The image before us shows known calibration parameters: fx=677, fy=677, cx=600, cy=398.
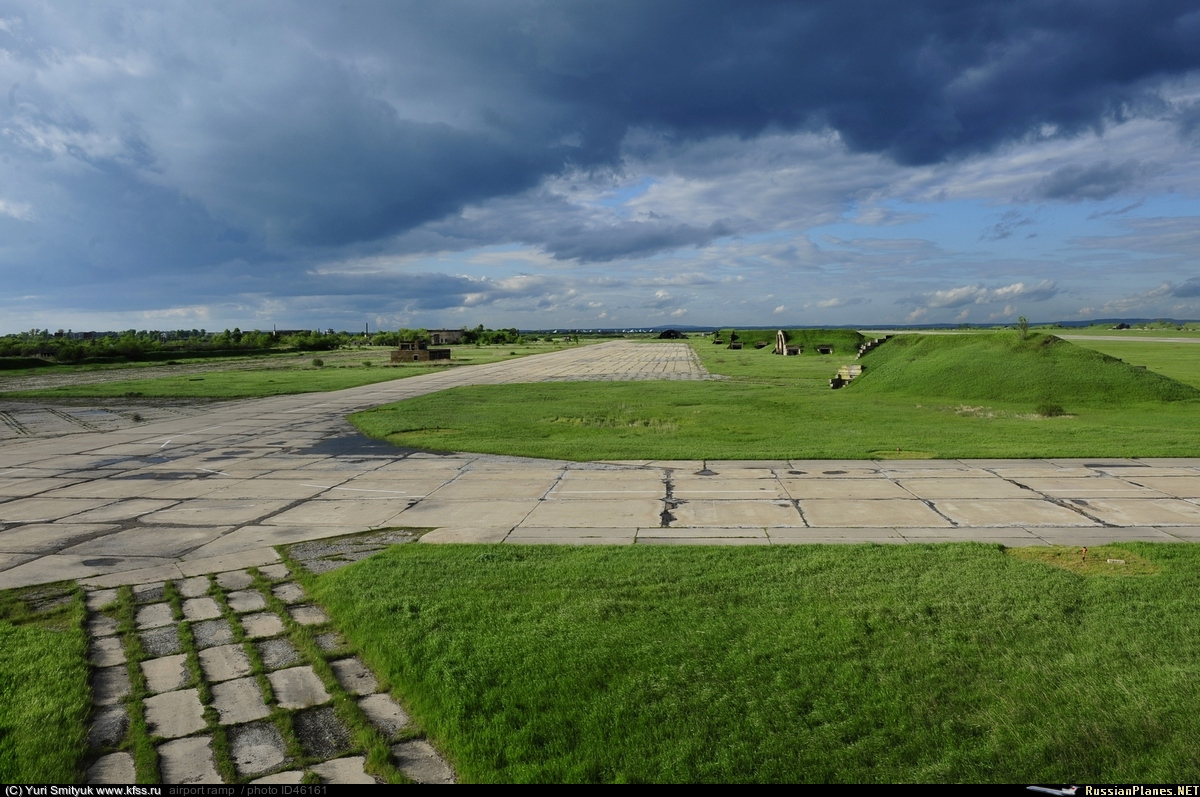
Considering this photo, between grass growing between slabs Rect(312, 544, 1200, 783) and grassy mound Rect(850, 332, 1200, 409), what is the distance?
17.9m

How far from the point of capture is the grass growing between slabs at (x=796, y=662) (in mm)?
3936

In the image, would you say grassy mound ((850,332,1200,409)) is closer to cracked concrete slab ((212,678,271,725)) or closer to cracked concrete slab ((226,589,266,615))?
cracked concrete slab ((226,589,266,615))

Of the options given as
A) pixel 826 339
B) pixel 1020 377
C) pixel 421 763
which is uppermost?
pixel 826 339

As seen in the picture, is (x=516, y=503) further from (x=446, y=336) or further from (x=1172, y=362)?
(x=446, y=336)

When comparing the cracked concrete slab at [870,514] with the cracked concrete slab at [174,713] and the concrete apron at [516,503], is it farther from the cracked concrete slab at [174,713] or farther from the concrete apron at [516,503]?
the cracked concrete slab at [174,713]

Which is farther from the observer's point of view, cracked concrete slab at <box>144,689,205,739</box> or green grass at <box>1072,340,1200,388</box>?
green grass at <box>1072,340,1200,388</box>

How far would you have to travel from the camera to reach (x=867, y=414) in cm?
2034

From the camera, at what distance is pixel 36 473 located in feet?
43.2

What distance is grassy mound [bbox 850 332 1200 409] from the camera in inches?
864

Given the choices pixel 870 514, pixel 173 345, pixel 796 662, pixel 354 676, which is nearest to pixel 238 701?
pixel 354 676

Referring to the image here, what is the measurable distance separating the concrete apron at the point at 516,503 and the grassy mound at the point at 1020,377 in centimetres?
1124

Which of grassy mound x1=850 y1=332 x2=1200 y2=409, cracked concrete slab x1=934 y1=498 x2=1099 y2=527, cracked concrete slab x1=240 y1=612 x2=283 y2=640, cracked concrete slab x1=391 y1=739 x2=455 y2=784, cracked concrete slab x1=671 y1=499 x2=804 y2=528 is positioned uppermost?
grassy mound x1=850 y1=332 x2=1200 y2=409

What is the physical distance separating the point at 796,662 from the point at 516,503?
597 cm

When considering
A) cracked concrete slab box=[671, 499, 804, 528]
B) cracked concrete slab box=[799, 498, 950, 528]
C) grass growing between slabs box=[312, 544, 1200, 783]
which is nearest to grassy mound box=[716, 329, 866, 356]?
cracked concrete slab box=[799, 498, 950, 528]
